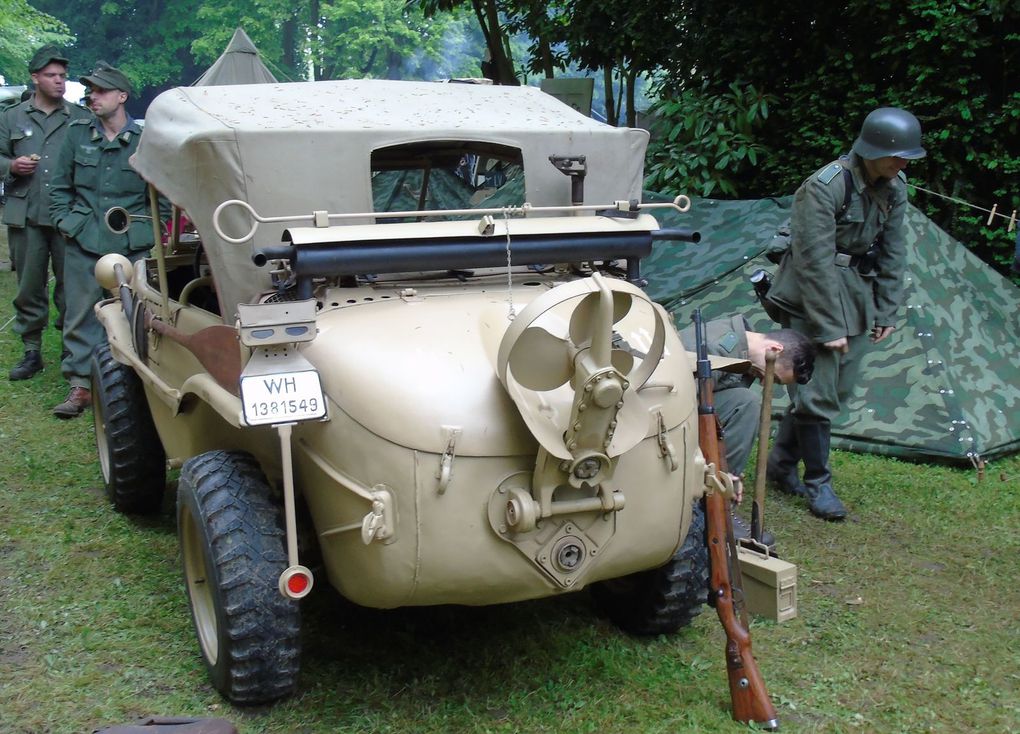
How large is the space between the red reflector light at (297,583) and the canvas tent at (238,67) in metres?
4.77

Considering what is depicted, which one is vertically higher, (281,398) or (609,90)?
(609,90)

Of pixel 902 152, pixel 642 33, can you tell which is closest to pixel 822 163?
pixel 642 33

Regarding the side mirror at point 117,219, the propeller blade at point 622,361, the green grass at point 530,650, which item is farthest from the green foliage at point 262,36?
the propeller blade at point 622,361

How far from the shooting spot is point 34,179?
7.69 m

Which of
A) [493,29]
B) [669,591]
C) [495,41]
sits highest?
[493,29]

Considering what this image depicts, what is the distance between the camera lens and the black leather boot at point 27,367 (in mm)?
7812

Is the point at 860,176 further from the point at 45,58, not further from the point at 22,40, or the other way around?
the point at 22,40

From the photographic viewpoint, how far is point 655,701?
12.1 ft

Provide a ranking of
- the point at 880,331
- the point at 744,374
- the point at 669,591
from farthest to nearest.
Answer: the point at 880,331
the point at 744,374
the point at 669,591

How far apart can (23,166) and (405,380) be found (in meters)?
5.67

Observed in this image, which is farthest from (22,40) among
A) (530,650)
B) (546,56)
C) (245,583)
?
(245,583)

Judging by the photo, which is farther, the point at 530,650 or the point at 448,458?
the point at 530,650

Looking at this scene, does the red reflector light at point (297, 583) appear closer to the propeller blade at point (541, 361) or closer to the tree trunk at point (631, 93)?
the propeller blade at point (541, 361)

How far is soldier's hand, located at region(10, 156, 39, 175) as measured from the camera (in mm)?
7699
